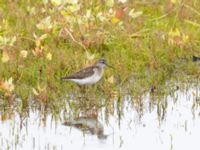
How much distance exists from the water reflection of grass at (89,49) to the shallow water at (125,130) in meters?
0.42

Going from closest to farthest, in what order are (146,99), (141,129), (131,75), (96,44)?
(141,129), (146,99), (131,75), (96,44)

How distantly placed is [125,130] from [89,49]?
3554 mm

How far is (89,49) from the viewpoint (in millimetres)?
13656

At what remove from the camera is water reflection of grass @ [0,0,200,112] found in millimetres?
12000

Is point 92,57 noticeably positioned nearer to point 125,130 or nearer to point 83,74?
point 83,74

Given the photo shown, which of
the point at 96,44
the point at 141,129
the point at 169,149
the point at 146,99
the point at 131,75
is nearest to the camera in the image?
the point at 169,149

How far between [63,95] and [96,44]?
218 cm

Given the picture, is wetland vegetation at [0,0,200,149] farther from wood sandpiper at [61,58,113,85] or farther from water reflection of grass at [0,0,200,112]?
wood sandpiper at [61,58,113,85]

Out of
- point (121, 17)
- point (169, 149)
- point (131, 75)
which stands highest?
point (121, 17)

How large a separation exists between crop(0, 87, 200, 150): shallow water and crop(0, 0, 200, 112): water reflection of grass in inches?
16.5

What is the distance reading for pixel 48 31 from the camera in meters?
13.4

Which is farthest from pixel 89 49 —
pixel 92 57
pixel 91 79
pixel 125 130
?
pixel 125 130

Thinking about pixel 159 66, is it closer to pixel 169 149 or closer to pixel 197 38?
pixel 197 38

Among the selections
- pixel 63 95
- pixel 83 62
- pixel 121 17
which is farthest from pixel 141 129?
pixel 121 17
